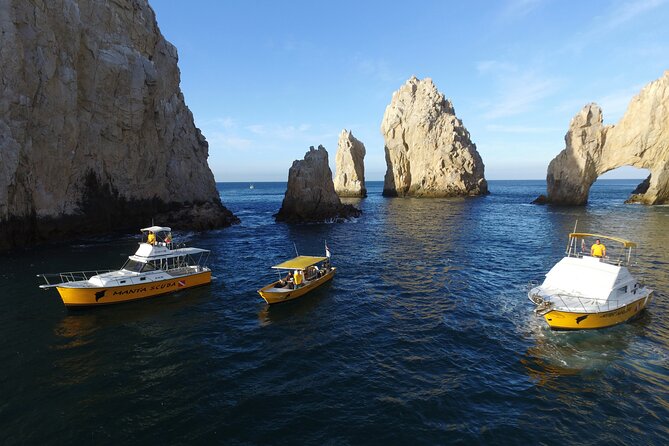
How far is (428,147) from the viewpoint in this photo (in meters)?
116

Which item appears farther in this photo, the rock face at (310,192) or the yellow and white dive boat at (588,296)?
the rock face at (310,192)

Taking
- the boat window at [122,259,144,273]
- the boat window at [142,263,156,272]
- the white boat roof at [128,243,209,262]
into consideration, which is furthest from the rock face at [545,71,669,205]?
the boat window at [122,259,144,273]

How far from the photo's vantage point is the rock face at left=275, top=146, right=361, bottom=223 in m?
63.8

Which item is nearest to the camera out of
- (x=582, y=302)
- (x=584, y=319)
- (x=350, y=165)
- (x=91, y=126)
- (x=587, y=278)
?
(x=584, y=319)

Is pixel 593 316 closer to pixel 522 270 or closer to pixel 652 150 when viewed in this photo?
pixel 522 270

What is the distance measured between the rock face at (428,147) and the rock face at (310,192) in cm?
5951

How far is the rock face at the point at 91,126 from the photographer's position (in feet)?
119

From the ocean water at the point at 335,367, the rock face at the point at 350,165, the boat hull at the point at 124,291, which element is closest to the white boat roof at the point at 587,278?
the ocean water at the point at 335,367

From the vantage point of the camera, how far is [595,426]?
40.2 feet

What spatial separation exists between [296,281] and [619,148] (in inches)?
3441

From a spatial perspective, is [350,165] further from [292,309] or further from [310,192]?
[292,309]

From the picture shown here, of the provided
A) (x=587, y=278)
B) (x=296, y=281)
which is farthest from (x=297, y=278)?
(x=587, y=278)

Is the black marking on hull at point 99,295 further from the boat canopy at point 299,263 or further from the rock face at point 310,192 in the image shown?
the rock face at point 310,192

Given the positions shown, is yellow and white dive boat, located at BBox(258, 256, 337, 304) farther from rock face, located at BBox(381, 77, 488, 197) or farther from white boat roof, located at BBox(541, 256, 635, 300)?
rock face, located at BBox(381, 77, 488, 197)
